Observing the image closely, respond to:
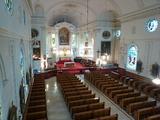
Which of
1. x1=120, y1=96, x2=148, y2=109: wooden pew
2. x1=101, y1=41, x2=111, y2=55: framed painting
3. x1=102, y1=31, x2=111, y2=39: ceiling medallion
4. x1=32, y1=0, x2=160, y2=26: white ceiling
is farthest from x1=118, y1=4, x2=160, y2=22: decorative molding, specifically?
A: x1=120, y1=96, x2=148, y2=109: wooden pew

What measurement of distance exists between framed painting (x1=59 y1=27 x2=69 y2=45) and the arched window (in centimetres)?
1577

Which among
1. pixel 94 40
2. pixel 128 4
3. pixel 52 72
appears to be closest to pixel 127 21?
pixel 128 4

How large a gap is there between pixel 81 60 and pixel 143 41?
14712 mm

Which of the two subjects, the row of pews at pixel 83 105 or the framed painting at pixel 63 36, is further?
the framed painting at pixel 63 36

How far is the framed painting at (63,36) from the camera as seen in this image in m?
29.9

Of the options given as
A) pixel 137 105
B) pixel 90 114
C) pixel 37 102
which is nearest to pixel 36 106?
pixel 37 102

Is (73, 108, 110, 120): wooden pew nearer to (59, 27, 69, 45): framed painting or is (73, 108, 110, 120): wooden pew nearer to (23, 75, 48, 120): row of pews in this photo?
(23, 75, 48, 120): row of pews

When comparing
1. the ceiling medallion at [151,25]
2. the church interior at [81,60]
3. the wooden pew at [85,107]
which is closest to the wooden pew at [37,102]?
the church interior at [81,60]

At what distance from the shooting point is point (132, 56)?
655 inches

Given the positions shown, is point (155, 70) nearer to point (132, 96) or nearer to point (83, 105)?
point (132, 96)

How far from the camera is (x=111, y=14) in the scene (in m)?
22.3

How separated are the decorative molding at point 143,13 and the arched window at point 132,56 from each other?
294 cm

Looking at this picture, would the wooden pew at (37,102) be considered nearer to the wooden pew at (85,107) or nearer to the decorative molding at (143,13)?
the wooden pew at (85,107)

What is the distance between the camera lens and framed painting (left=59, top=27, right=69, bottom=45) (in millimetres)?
29938
